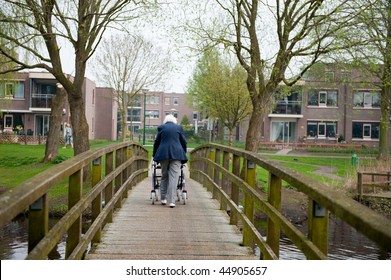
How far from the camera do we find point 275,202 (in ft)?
15.5

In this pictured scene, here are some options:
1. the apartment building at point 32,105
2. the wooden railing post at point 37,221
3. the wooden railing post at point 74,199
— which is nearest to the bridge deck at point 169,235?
the wooden railing post at point 74,199

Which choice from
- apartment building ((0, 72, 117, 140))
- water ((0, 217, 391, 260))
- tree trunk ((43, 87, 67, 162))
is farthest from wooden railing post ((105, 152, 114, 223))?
apartment building ((0, 72, 117, 140))

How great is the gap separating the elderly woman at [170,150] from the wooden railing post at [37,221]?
5254mm

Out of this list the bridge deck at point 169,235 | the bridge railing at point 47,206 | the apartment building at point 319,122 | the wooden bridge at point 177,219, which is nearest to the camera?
the bridge railing at point 47,206

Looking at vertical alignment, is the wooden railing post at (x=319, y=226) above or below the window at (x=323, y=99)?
below

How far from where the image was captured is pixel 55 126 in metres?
24.8

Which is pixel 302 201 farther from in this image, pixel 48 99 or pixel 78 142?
pixel 48 99

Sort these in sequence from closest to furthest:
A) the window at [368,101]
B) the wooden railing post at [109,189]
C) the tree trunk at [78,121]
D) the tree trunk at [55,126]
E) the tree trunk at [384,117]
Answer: the wooden railing post at [109,189]
the tree trunk at [78,121]
the tree trunk at [55,126]
the tree trunk at [384,117]
the window at [368,101]

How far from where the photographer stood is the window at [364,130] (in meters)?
48.0

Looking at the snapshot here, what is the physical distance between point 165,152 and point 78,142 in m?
8.55

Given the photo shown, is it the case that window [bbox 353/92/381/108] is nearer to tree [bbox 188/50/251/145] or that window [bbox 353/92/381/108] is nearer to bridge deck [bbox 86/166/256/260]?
tree [bbox 188/50/251/145]

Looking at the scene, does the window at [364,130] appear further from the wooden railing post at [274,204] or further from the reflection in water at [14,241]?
the wooden railing post at [274,204]
